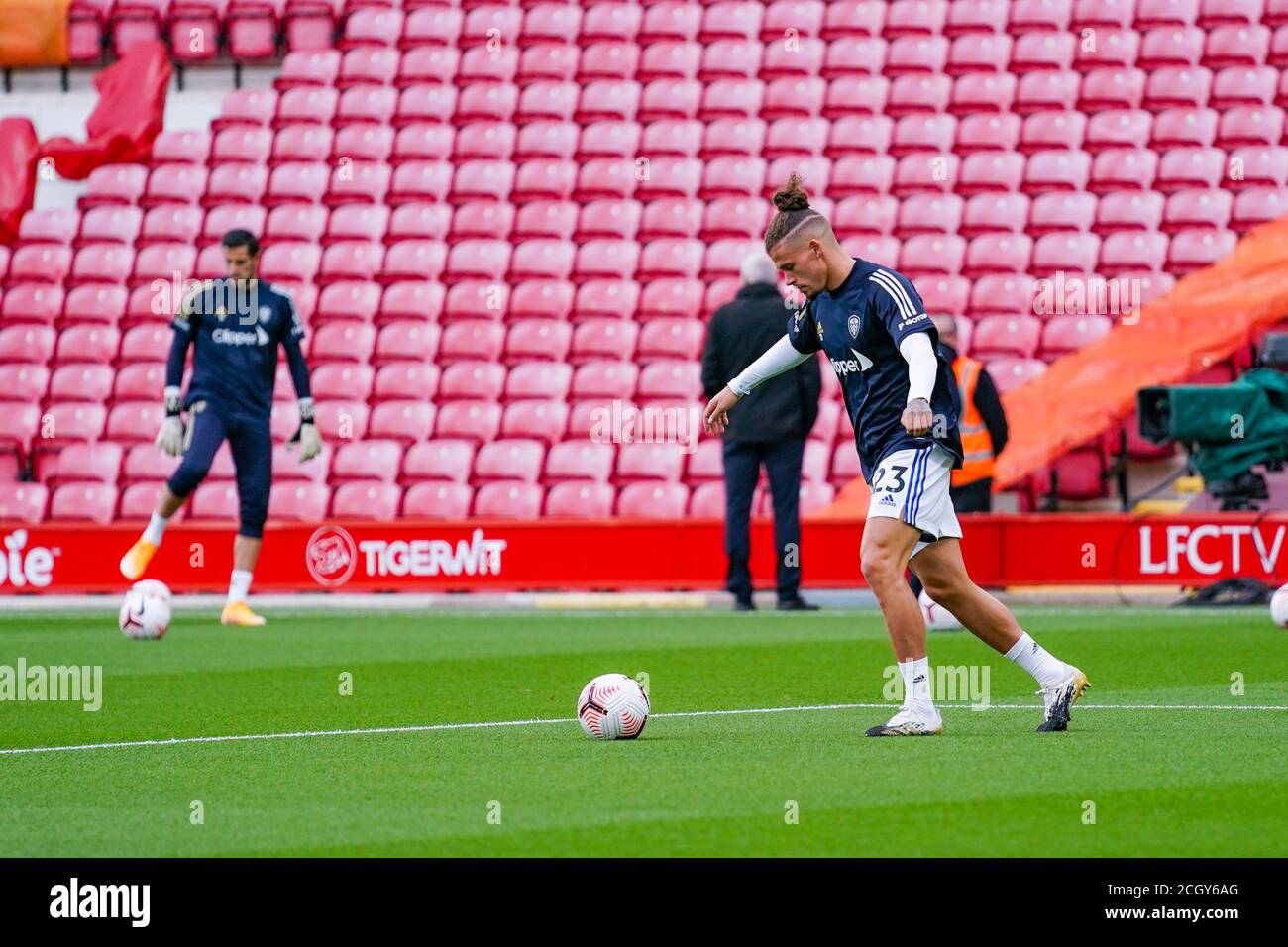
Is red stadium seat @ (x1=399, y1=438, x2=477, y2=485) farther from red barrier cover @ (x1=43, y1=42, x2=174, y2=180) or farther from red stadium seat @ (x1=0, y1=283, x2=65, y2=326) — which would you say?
red barrier cover @ (x1=43, y1=42, x2=174, y2=180)

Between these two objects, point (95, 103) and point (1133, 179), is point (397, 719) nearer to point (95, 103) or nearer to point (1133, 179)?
point (1133, 179)

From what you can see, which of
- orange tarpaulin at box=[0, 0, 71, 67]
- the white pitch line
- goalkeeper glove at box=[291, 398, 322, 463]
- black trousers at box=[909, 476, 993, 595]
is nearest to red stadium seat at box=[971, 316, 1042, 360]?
black trousers at box=[909, 476, 993, 595]

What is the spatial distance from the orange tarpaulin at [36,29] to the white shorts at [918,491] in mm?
19775

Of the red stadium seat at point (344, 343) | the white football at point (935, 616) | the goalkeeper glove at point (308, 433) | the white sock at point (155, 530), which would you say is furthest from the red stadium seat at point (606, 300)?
the white football at point (935, 616)

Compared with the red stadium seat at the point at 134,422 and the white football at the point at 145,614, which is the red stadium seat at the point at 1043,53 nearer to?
the red stadium seat at the point at 134,422

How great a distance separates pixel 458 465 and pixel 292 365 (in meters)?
5.73

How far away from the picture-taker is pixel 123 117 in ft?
80.6

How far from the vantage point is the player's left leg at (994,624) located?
7.84 m

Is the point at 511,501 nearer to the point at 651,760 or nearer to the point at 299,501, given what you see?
the point at 299,501

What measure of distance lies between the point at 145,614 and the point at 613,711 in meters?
6.00

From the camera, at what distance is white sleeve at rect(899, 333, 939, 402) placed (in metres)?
A: 7.57

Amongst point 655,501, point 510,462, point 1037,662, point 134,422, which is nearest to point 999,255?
point 655,501

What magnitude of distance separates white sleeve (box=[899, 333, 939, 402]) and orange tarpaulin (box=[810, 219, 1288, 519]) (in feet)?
32.3
